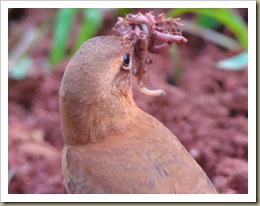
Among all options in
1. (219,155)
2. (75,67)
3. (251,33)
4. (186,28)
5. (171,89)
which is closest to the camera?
(75,67)

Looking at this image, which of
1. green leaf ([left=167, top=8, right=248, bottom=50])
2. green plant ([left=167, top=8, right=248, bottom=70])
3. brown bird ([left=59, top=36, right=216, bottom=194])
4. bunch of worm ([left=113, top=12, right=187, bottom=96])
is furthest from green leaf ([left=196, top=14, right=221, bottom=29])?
brown bird ([left=59, top=36, right=216, bottom=194])

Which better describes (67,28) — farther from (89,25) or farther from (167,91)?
(167,91)

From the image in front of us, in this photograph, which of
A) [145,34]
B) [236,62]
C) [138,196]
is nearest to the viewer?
[138,196]

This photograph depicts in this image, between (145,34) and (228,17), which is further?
(228,17)

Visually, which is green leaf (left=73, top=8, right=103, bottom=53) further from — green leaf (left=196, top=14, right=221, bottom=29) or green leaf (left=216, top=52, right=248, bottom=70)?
green leaf (left=216, top=52, right=248, bottom=70)

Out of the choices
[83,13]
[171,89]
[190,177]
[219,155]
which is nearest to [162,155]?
[190,177]

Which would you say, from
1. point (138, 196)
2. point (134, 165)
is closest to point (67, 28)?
point (134, 165)

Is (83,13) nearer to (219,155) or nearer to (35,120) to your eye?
(35,120)
